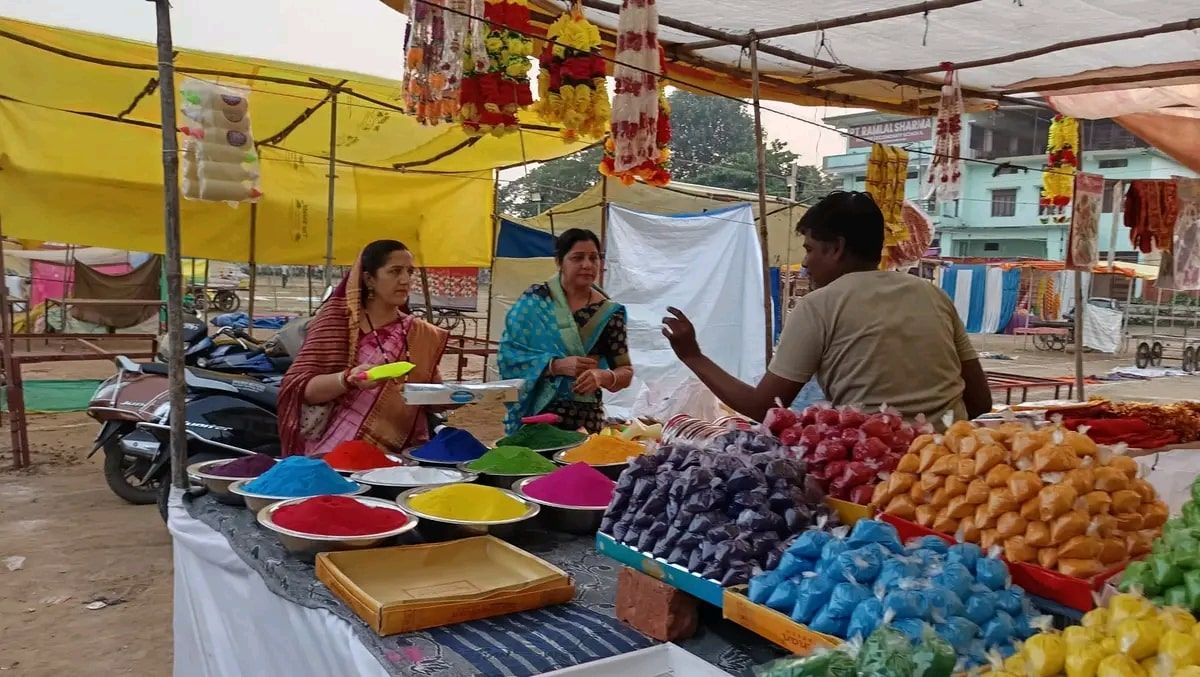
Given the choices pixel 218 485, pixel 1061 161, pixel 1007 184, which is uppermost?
pixel 1007 184

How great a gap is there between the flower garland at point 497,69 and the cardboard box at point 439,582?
1876mm

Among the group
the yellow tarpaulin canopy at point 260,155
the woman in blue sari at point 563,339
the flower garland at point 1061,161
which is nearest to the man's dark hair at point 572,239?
the woman in blue sari at point 563,339

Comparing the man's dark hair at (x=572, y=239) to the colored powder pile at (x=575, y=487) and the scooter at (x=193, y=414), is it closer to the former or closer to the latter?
the colored powder pile at (x=575, y=487)

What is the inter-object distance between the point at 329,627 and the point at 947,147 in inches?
193

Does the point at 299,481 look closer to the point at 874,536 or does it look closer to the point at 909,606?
the point at 874,536

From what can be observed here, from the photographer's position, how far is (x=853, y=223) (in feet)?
7.35

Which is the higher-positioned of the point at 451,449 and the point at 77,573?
the point at 451,449

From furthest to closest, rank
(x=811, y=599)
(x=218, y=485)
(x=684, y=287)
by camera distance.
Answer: (x=684, y=287)
(x=218, y=485)
(x=811, y=599)

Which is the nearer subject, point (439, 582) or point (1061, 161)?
point (439, 582)

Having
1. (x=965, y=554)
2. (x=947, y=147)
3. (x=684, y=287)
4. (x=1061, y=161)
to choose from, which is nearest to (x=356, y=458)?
(x=965, y=554)

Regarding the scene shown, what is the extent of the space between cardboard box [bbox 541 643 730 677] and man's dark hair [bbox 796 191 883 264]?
A: 4.15 feet

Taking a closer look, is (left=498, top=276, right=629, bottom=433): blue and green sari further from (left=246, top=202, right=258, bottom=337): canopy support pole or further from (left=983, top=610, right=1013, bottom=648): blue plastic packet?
(left=246, top=202, right=258, bottom=337): canopy support pole

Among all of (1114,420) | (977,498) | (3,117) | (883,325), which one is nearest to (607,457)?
(883,325)

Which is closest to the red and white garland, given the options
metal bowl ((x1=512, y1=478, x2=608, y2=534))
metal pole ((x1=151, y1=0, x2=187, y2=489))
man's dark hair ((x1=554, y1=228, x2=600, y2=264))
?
man's dark hair ((x1=554, y1=228, x2=600, y2=264))
